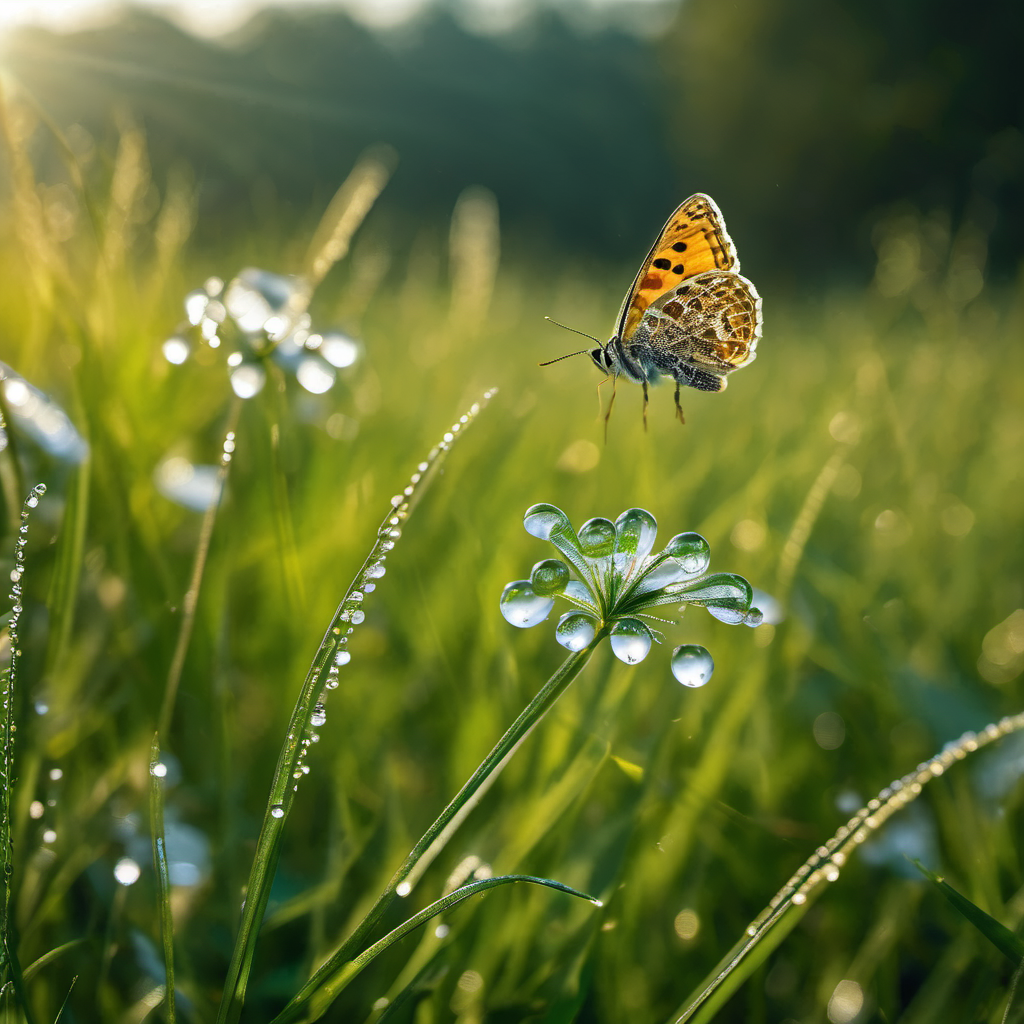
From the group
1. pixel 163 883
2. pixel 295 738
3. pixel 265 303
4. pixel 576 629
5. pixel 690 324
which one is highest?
pixel 690 324

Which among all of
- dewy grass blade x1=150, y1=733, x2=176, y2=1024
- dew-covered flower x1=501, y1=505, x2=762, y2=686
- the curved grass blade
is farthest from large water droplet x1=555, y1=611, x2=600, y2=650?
dewy grass blade x1=150, y1=733, x2=176, y2=1024

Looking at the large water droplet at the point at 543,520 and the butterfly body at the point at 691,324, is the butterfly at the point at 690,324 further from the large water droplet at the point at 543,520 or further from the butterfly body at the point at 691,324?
the large water droplet at the point at 543,520

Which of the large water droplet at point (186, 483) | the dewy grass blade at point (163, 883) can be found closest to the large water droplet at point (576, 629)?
the dewy grass blade at point (163, 883)

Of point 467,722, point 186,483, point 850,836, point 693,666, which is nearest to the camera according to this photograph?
point 693,666

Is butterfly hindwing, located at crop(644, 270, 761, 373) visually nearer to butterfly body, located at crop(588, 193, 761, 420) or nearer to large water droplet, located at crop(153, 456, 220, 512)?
butterfly body, located at crop(588, 193, 761, 420)

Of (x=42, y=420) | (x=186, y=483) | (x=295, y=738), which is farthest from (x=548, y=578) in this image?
(x=186, y=483)

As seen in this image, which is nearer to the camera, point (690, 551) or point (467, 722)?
point (690, 551)

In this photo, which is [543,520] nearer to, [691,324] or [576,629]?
[576,629]
